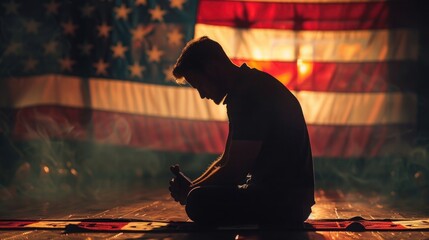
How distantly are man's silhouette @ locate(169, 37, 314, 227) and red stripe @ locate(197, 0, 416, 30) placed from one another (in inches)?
122

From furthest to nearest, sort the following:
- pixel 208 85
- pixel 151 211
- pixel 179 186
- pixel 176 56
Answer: pixel 176 56
pixel 151 211
pixel 179 186
pixel 208 85

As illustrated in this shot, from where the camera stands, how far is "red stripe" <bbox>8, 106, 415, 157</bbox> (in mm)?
5215

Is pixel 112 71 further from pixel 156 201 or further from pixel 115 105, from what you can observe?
pixel 156 201

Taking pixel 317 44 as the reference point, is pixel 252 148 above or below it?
below

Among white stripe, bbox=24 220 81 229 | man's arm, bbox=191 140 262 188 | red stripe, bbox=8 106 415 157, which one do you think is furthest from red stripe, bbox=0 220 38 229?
red stripe, bbox=8 106 415 157

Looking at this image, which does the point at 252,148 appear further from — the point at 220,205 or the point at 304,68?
the point at 304,68

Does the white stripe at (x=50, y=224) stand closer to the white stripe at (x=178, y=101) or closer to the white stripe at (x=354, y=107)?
the white stripe at (x=178, y=101)

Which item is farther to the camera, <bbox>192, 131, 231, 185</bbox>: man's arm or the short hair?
<bbox>192, 131, 231, 185</bbox>: man's arm

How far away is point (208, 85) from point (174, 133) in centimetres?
315

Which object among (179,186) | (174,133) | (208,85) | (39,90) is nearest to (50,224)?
(179,186)

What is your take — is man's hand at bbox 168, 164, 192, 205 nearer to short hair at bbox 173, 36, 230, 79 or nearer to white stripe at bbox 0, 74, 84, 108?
short hair at bbox 173, 36, 230, 79

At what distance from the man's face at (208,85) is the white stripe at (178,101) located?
3038 millimetres

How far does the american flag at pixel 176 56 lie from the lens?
17.0 ft

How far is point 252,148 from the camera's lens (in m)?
2.05
